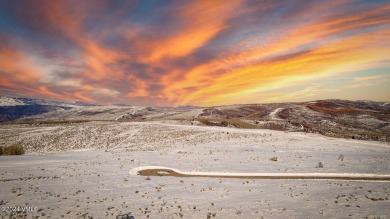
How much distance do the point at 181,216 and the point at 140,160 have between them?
24739 millimetres

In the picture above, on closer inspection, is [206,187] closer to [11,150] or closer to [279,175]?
[279,175]

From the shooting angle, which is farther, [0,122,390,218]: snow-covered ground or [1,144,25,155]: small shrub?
[1,144,25,155]: small shrub

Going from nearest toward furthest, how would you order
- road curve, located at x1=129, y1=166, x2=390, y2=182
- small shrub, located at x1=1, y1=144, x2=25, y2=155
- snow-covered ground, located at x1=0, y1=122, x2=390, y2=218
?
snow-covered ground, located at x1=0, y1=122, x2=390, y2=218 → road curve, located at x1=129, y1=166, x2=390, y2=182 → small shrub, located at x1=1, y1=144, x2=25, y2=155

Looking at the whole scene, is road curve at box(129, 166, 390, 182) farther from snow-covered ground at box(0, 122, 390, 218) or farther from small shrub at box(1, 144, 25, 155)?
small shrub at box(1, 144, 25, 155)

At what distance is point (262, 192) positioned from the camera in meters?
24.7

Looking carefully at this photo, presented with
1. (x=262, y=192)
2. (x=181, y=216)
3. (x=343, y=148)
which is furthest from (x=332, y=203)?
(x=343, y=148)

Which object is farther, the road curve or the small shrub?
the small shrub

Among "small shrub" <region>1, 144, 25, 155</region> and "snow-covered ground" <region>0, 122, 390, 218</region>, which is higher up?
"small shrub" <region>1, 144, 25, 155</region>

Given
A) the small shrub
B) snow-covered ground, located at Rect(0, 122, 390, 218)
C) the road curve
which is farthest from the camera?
the small shrub

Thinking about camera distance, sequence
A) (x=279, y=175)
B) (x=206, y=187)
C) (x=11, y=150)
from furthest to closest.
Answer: (x=11, y=150) → (x=279, y=175) → (x=206, y=187)

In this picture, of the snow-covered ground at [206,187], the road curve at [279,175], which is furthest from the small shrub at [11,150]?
the road curve at [279,175]

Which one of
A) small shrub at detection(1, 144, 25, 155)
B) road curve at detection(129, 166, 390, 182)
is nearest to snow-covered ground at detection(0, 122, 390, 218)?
road curve at detection(129, 166, 390, 182)

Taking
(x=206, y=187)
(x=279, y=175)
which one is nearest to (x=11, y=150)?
(x=206, y=187)

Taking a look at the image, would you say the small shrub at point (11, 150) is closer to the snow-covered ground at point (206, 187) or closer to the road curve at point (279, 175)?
the snow-covered ground at point (206, 187)
